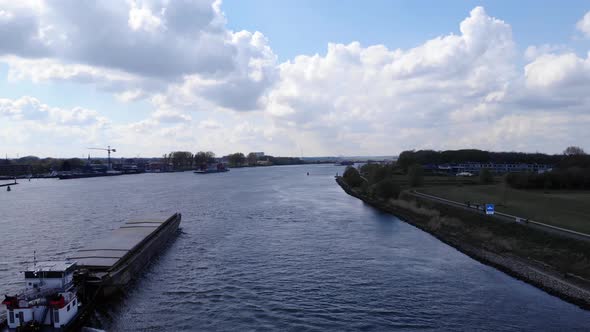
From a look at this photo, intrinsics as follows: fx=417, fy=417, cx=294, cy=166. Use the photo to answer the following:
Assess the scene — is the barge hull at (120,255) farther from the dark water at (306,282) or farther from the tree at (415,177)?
the tree at (415,177)

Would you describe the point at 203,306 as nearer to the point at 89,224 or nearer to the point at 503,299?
the point at 503,299

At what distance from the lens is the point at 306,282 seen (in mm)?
34344

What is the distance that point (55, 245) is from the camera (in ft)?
159

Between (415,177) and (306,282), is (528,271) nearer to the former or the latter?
(306,282)

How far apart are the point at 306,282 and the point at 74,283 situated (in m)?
17.1

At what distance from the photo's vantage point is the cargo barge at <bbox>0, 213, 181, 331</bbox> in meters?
23.3

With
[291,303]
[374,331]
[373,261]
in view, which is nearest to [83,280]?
[291,303]

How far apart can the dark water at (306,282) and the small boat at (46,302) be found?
3.15m

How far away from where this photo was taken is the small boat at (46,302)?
22.9 metres

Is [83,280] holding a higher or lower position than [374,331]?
higher

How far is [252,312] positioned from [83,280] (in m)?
12.1

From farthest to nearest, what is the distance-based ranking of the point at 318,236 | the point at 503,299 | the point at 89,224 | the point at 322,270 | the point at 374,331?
the point at 89,224 → the point at 318,236 → the point at 322,270 → the point at 503,299 → the point at 374,331

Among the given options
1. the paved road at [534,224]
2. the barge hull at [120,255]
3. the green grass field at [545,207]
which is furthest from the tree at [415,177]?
the barge hull at [120,255]

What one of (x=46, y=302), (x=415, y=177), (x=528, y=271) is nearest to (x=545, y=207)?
(x=528, y=271)
